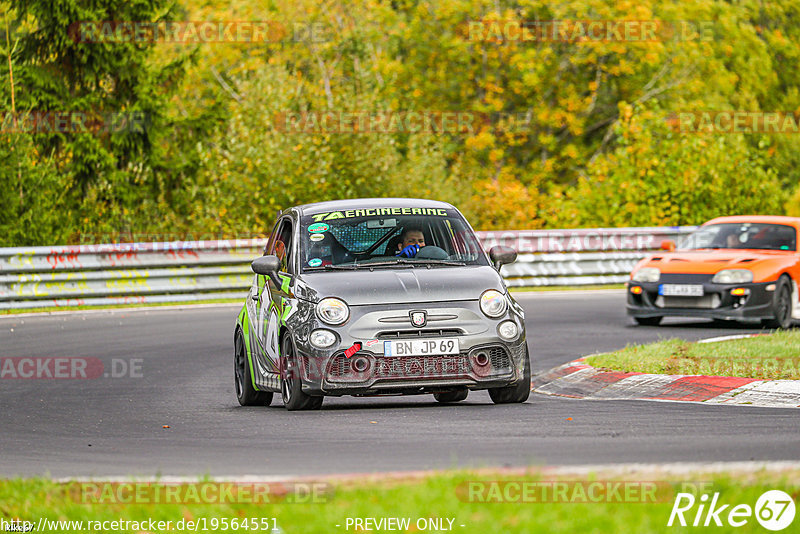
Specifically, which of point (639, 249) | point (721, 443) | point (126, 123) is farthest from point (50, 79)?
point (721, 443)

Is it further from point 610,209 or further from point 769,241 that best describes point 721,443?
point 610,209

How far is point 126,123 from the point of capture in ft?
100

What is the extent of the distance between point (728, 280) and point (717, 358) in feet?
17.3

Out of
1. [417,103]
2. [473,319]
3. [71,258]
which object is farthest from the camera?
[417,103]

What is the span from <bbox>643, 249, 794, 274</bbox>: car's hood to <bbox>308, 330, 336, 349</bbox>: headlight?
30.2 ft

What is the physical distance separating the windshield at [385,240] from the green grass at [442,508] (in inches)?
179

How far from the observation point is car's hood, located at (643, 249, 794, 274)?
18.4 m

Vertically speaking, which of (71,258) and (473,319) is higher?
(473,319)

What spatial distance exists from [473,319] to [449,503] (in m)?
4.47
